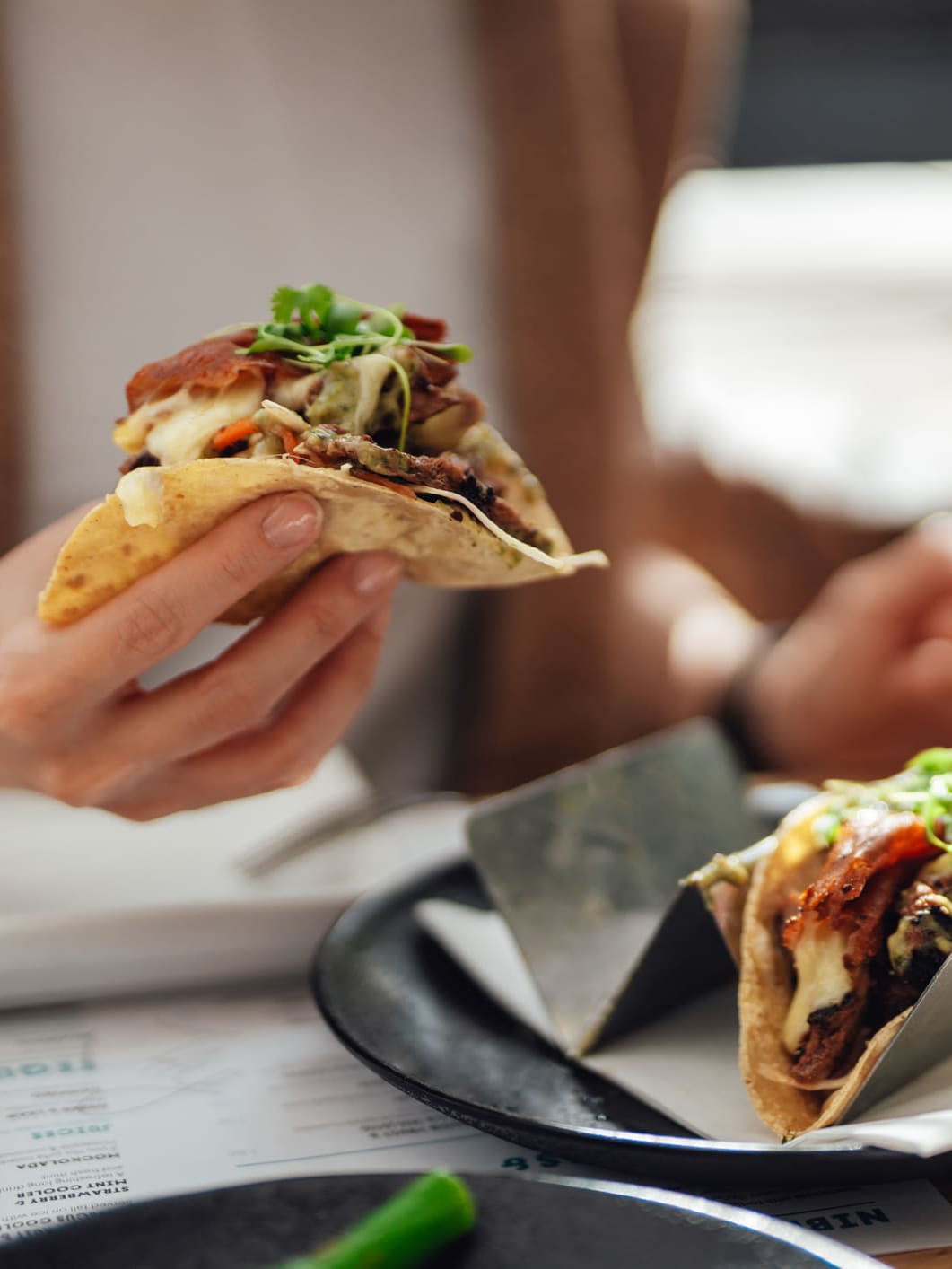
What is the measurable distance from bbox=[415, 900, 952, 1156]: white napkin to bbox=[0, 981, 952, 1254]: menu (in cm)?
7

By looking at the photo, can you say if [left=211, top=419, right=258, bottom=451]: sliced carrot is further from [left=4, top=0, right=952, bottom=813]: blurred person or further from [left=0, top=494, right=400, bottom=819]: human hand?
[left=4, top=0, right=952, bottom=813]: blurred person

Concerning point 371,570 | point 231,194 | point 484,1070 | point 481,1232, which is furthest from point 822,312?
point 481,1232

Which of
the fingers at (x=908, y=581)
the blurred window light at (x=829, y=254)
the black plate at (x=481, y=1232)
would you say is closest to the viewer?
the black plate at (x=481, y=1232)

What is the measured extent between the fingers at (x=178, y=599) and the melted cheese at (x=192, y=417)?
0.28 ft

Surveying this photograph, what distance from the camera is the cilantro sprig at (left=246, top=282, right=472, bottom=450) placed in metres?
1.06

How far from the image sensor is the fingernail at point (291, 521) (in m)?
0.97

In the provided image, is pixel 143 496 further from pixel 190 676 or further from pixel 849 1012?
pixel 849 1012

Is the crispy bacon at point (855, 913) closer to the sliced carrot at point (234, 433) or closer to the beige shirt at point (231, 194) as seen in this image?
the sliced carrot at point (234, 433)

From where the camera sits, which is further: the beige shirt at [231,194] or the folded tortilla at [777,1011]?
the beige shirt at [231,194]

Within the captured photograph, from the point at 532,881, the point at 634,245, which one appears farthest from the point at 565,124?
the point at 532,881

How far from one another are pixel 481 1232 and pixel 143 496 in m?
0.60

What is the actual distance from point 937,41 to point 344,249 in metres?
3.31

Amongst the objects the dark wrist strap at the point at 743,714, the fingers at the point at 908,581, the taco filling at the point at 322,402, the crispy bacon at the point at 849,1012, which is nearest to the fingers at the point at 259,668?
the taco filling at the point at 322,402

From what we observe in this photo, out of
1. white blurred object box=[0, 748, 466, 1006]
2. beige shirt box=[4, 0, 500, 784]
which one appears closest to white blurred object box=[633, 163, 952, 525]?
beige shirt box=[4, 0, 500, 784]
